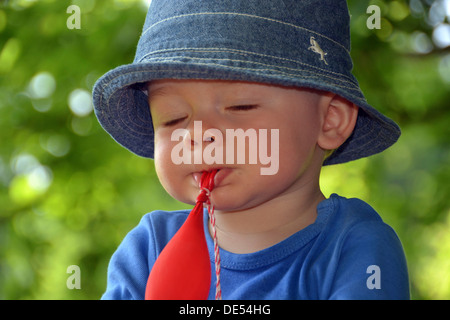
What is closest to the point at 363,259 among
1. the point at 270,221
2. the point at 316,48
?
the point at 270,221

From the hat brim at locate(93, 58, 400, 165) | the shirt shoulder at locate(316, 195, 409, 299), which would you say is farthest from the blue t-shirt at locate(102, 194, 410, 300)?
the hat brim at locate(93, 58, 400, 165)

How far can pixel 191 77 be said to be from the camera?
2.18 feet

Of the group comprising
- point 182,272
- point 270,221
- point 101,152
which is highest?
point 101,152

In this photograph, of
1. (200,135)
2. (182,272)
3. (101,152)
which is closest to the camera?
(182,272)

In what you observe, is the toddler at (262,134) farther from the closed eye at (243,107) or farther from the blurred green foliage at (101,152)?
the blurred green foliage at (101,152)

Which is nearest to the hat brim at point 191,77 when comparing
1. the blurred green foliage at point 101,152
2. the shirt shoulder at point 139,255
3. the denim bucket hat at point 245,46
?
the denim bucket hat at point 245,46

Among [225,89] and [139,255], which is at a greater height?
[225,89]

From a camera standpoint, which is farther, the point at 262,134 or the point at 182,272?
the point at 262,134

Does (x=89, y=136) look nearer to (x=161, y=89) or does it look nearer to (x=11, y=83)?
(x=11, y=83)

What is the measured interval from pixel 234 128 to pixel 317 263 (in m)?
0.21

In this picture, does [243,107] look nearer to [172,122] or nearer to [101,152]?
[172,122]

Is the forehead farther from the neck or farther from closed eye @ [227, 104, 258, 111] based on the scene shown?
the neck

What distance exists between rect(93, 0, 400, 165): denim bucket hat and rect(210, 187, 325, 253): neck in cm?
18

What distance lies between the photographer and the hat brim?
65cm
